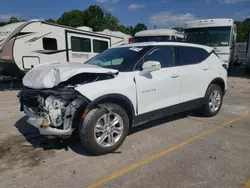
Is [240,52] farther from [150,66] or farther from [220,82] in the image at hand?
[150,66]

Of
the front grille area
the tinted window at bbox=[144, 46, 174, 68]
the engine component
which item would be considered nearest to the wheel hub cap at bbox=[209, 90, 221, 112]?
the tinted window at bbox=[144, 46, 174, 68]

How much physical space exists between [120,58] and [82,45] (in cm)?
787

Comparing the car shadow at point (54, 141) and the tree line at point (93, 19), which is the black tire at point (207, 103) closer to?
the car shadow at point (54, 141)

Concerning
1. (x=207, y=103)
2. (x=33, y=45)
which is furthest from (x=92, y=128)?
(x=33, y=45)

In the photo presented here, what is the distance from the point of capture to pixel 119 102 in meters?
3.71

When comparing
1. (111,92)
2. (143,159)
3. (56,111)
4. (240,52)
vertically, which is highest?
(240,52)

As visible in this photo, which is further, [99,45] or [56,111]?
[99,45]

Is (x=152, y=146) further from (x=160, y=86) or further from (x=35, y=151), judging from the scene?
(x=35, y=151)

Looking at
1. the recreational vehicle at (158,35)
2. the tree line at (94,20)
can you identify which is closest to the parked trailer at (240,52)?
the recreational vehicle at (158,35)

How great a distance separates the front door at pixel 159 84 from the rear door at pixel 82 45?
24.8 ft

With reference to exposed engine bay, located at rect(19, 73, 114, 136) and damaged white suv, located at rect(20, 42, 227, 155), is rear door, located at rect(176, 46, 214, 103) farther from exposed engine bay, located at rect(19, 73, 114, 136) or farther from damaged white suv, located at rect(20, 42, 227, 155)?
exposed engine bay, located at rect(19, 73, 114, 136)

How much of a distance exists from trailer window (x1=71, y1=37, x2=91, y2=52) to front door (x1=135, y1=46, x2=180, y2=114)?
7639 millimetres

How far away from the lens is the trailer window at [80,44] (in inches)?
441

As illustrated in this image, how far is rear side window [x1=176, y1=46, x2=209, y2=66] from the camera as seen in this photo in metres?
4.71
